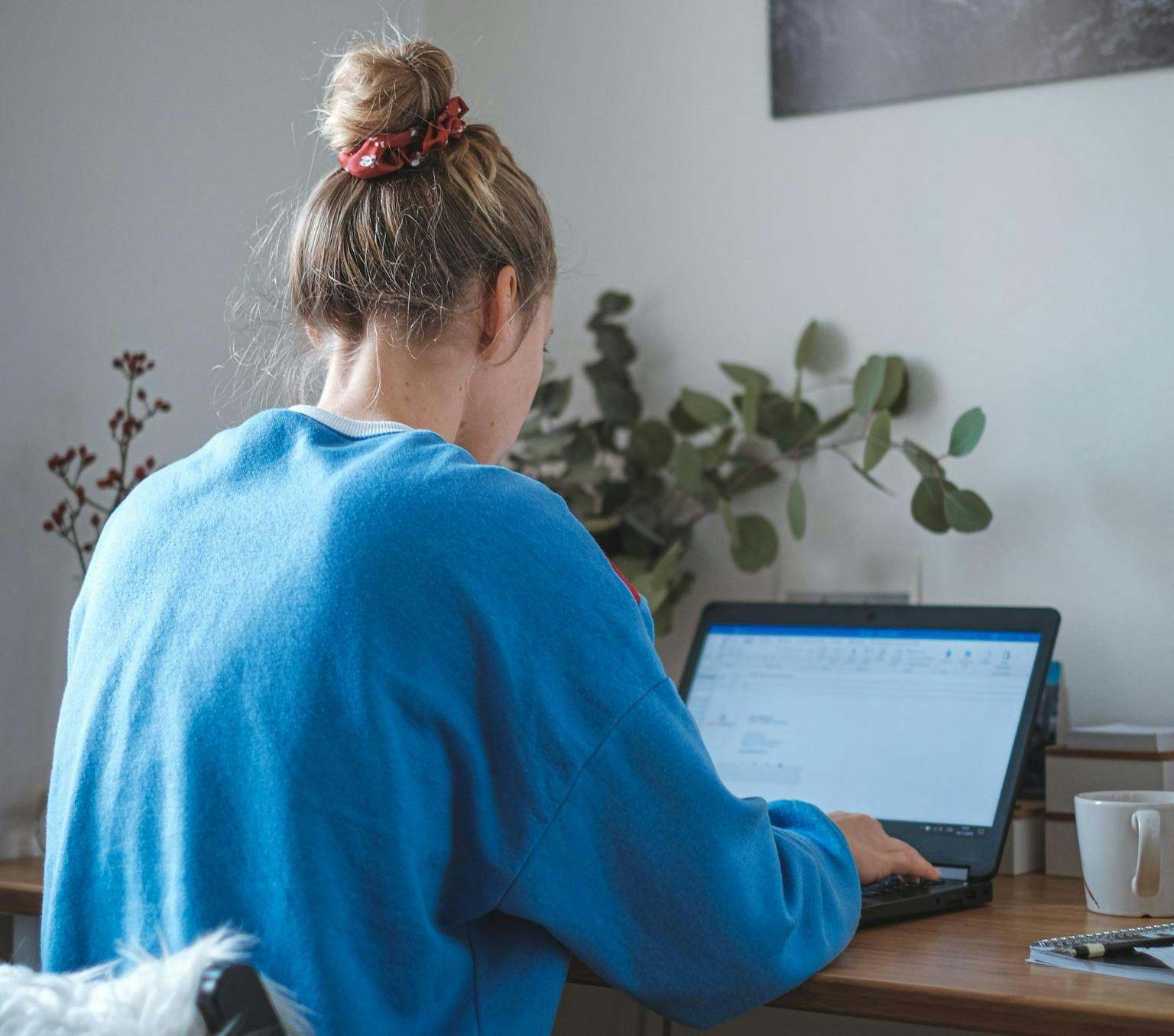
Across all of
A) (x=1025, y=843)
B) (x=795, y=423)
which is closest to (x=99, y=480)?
(x=795, y=423)

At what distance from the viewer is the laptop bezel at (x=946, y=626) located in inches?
48.9

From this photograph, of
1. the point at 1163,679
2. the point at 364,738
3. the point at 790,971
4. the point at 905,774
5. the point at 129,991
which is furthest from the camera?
the point at 1163,679

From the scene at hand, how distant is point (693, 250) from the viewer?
1.79m

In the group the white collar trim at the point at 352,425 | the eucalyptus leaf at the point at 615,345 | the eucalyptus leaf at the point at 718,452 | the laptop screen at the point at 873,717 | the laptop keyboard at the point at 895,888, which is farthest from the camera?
the eucalyptus leaf at the point at 615,345

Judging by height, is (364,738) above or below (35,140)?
below

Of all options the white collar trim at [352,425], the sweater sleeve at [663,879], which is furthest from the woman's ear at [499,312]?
the sweater sleeve at [663,879]

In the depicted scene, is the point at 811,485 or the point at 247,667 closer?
the point at 247,667

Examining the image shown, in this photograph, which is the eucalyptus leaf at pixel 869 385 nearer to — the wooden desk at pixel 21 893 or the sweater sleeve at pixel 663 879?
the sweater sleeve at pixel 663 879

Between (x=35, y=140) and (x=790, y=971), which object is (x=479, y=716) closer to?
(x=790, y=971)

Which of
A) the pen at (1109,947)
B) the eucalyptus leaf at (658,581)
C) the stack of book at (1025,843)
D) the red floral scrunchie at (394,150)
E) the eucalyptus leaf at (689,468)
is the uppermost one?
the red floral scrunchie at (394,150)

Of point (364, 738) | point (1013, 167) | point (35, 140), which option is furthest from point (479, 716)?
point (1013, 167)

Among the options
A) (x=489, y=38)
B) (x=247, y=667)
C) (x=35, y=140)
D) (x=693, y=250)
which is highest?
(x=489, y=38)

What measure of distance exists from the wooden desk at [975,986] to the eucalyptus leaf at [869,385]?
660 mm

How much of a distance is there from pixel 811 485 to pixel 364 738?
41.8 inches
